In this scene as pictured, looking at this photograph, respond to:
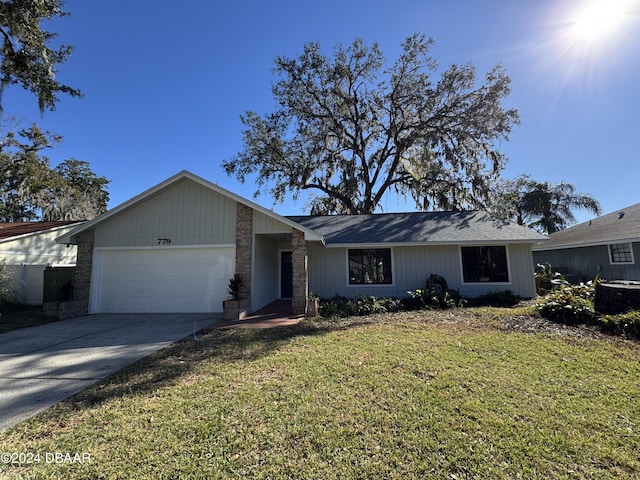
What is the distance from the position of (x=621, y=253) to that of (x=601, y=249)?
0.97 meters

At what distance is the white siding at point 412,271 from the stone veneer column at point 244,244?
3.24 metres

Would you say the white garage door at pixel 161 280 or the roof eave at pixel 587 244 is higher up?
the roof eave at pixel 587 244

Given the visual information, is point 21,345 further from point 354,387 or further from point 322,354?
point 354,387

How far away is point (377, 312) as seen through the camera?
31.7ft

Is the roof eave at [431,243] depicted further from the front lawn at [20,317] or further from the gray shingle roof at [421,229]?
the front lawn at [20,317]

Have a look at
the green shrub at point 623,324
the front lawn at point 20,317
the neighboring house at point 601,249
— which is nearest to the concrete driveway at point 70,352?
the front lawn at point 20,317

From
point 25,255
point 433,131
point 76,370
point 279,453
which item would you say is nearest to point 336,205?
point 433,131

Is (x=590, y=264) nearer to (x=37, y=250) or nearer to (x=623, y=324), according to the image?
(x=623, y=324)

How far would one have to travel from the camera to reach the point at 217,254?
33.1 feet

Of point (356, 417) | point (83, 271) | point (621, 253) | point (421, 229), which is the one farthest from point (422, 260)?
point (83, 271)

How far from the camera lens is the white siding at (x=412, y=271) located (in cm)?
1162

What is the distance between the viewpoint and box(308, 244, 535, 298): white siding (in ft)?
38.1

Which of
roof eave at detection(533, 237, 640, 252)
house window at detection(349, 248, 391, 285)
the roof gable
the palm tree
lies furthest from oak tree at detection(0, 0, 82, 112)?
the palm tree

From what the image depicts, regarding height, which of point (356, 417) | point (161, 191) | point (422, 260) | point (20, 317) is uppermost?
point (161, 191)
